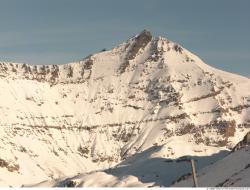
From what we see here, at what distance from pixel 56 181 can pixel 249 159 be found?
8294cm

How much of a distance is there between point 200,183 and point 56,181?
78.7m

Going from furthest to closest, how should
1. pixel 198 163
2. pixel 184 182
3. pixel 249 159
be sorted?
1. pixel 198 163
2. pixel 184 182
3. pixel 249 159

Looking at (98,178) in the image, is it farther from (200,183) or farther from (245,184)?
(245,184)

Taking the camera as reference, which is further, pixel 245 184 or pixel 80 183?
pixel 80 183

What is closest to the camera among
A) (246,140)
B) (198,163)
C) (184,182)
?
(184,182)

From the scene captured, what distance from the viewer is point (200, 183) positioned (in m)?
99.3

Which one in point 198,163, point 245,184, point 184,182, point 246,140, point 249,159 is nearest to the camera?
point 245,184

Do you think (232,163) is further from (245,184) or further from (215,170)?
(245,184)

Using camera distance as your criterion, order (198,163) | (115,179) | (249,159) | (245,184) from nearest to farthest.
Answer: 1. (245,184)
2. (249,159)
3. (115,179)
4. (198,163)

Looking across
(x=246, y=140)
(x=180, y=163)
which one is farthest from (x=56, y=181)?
(x=246, y=140)

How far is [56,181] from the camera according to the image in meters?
171

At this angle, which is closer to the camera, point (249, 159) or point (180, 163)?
point (249, 159)

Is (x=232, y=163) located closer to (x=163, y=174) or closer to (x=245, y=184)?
(x=245, y=184)

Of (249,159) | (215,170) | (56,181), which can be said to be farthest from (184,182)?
(56,181)
